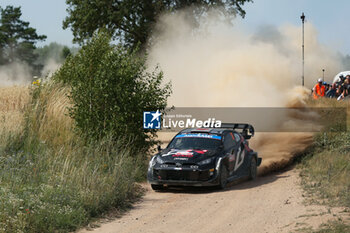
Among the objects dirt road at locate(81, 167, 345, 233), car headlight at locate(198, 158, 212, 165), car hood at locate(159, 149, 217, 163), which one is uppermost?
car hood at locate(159, 149, 217, 163)

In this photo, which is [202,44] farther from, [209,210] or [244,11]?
[209,210]

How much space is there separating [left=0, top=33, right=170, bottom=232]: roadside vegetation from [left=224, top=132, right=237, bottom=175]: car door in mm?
2499

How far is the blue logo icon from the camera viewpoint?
18.0 m

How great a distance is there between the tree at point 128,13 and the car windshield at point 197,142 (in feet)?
94.3

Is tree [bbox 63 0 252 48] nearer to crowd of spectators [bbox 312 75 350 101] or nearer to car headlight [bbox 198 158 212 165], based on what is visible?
crowd of spectators [bbox 312 75 350 101]

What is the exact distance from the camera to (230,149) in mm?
15859

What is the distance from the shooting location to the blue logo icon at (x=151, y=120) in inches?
711

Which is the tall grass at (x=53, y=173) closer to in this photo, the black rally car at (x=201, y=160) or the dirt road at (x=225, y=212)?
the dirt road at (x=225, y=212)

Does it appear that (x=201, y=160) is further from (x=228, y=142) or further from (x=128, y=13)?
(x=128, y=13)

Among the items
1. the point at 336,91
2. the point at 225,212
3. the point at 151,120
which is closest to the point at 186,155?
the point at 225,212

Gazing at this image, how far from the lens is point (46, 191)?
11.5 meters

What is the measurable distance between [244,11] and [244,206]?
3539cm

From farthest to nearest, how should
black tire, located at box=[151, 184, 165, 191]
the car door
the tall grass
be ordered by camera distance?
the car door, black tire, located at box=[151, 184, 165, 191], the tall grass

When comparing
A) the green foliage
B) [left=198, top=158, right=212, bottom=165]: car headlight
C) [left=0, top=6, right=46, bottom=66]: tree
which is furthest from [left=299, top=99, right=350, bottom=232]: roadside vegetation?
[left=0, top=6, right=46, bottom=66]: tree
